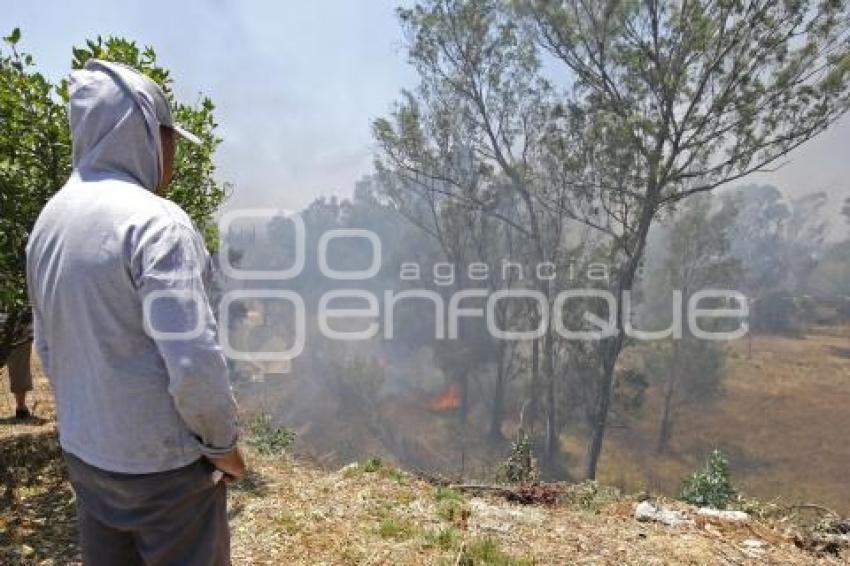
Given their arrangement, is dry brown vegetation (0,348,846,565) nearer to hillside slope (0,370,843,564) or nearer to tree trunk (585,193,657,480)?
hillside slope (0,370,843,564)

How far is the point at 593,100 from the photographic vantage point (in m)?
17.9

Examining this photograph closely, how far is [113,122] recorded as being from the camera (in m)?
1.83

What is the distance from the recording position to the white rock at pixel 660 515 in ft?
18.2

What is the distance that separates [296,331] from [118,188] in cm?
6050

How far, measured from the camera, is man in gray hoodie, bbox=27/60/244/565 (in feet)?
5.34

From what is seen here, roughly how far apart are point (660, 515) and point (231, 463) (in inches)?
198

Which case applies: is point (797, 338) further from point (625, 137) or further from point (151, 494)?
point (151, 494)

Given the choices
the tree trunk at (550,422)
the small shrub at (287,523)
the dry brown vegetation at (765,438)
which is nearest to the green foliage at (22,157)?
the small shrub at (287,523)

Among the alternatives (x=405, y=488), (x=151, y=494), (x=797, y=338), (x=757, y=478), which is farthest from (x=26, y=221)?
(x=797, y=338)

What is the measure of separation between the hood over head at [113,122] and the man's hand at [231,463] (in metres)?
0.86

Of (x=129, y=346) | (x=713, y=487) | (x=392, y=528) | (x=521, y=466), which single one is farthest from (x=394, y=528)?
(x=713, y=487)

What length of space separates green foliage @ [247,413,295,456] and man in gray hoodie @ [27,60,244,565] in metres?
6.25

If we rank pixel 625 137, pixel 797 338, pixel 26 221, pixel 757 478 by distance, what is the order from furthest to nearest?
pixel 797 338 < pixel 757 478 < pixel 625 137 < pixel 26 221

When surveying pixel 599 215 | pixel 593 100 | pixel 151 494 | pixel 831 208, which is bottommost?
pixel 151 494
